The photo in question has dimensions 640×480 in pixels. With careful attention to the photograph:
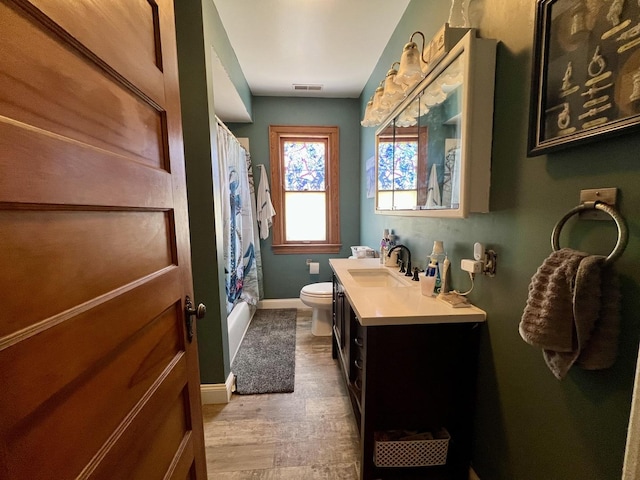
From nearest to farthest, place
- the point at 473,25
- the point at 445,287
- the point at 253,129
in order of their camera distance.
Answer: the point at 473,25, the point at 445,287, the point at 253,129

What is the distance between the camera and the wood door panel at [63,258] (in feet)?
1.28

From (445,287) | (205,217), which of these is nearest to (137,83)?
(205,217)

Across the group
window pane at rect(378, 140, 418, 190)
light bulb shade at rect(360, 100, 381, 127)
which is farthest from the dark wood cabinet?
light bulb shade at rect(360, 100, 381, 127)

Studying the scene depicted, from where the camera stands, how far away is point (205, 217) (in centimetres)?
171

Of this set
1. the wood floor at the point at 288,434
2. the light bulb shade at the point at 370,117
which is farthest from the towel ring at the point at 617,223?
the light bulb shade at the point at 370,117

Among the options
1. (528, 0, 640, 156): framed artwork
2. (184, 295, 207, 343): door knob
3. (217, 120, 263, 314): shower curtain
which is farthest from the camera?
(217, 120, 263, 314): shower curtain

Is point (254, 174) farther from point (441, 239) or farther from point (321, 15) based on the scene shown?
point (441, 239)

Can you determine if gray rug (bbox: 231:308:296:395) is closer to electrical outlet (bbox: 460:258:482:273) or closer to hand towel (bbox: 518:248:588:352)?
electrical outlet (bbox: 460:258:482:273)

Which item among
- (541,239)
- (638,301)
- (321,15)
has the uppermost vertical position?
(321,15)

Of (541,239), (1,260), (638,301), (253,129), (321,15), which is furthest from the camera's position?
(253,129)

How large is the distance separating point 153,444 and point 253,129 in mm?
3099

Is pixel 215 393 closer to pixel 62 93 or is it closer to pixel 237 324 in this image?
pixel 237 324

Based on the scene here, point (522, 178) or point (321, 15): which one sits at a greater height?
point (321, 15)

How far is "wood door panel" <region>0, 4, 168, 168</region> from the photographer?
0.39 metres
